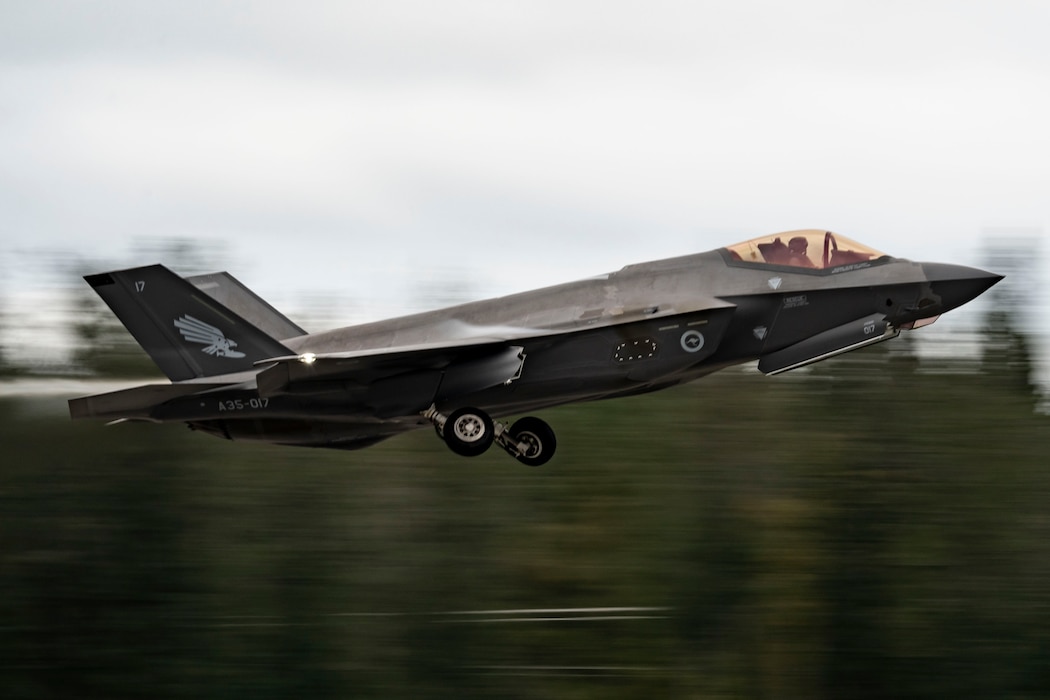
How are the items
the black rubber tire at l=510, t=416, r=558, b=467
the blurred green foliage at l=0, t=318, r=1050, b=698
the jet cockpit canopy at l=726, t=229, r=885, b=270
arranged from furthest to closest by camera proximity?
1. the blurred green foliage at l=0, t=318, r=1050, b=698
2. the black rubber tire at l=510, t=416, r=558, b=467
3. the jet cockpit canopy at l=726, t=229, r=885, b=270

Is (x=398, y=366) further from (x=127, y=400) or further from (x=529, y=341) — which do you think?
(x=127, y=400)

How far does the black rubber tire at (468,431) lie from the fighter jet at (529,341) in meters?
0.02

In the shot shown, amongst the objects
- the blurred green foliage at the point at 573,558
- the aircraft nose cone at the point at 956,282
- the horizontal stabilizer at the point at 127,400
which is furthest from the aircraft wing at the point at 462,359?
the blurred green foliage at the point at 573,558

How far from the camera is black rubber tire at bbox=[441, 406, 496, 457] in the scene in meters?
15.3

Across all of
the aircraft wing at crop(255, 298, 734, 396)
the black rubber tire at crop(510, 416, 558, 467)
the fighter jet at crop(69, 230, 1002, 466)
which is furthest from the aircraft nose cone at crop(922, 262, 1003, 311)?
the black rubber tire at crop(510, 416, 558, 467)

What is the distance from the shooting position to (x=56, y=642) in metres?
34.2

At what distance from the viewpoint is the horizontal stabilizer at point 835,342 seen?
15.3 meters

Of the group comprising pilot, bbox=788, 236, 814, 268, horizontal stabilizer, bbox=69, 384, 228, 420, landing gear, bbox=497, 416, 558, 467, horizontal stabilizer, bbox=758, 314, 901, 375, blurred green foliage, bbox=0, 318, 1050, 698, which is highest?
pilot, bbox=788, 236, 814, 268

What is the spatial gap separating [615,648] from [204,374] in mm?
19347

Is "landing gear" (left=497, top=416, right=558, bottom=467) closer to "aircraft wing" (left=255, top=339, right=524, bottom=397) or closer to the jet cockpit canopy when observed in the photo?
"aircraft wing" (left=255, top=339, right=524, bottom=397)

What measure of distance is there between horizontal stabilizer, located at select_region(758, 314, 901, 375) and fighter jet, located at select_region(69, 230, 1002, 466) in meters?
0.02

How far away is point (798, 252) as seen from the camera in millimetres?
15969

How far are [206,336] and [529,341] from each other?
402 centimetres

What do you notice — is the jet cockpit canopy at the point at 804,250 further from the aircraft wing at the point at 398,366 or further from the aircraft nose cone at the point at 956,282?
the aircraft wing at the point at 398,366
